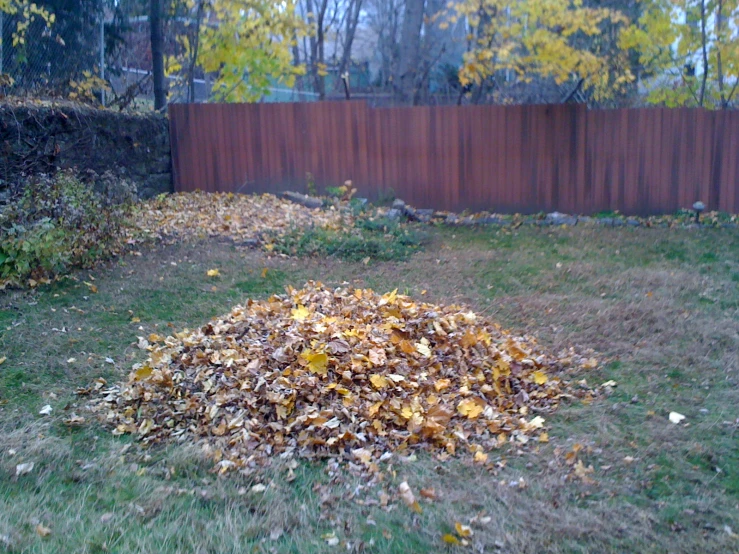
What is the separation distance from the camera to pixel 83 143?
31.8 ft

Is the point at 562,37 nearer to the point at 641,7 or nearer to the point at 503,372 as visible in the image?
the point at 641,7

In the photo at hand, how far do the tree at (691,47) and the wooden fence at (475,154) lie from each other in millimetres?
2011

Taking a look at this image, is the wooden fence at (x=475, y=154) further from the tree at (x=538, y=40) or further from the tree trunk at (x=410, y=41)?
the tree trunk at (x=410, y=41)

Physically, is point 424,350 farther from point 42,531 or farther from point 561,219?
point 561,219

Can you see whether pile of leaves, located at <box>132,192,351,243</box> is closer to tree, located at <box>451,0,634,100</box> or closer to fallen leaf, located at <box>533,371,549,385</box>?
fallen leaf, located at <box>533,371,549,385</box>

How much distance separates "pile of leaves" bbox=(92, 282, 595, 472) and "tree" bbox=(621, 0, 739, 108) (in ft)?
30.7

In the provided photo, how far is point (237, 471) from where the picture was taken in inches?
163

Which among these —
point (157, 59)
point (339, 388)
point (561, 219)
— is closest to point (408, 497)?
point (339, 388)

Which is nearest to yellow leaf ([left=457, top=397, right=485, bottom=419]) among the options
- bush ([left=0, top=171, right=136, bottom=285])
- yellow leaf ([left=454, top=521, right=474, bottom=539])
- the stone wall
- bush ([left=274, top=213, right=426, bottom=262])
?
yellow leaf ([left=454, top=521, right=474, bottom=539])

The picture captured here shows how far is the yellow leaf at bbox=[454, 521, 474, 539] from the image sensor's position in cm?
350

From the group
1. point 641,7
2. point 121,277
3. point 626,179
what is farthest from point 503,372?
point 641,7

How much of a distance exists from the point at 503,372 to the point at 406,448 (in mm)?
1267

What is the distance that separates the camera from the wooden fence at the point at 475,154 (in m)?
11.5

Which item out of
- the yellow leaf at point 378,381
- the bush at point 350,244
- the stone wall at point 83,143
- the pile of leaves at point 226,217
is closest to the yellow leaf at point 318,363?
the yellow leaf at point 378,381
